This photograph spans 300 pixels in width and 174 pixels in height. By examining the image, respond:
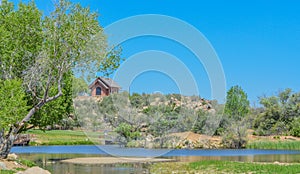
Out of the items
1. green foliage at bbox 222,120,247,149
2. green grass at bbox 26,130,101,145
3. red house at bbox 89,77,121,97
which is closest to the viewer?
green foliage at bbox 222,120,247,149

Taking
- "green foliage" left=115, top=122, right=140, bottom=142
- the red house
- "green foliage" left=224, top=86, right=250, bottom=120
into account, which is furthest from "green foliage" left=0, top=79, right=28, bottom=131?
the red house

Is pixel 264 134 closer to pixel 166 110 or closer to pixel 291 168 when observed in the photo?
pixel 166 110

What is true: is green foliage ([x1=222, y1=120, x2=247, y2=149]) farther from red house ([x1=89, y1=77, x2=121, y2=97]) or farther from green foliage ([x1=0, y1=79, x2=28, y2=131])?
green foliage ([x1=0, y1=79, x2=28, y2=131])

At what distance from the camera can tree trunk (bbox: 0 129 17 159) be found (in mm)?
27906

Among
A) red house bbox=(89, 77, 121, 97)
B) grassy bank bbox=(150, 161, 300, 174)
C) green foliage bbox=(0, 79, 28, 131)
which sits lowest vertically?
grassy bank bbox=(150, 161, 300, 174)

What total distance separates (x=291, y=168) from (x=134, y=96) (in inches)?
1723

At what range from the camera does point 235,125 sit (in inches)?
2564

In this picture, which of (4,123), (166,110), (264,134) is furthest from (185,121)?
(4,123)

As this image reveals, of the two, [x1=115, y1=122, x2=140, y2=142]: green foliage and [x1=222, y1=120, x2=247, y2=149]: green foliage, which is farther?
[x1=222, y1=120, x2=247, y2=149]: green foliage

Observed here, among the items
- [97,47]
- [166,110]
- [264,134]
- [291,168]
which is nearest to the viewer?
[291,168]

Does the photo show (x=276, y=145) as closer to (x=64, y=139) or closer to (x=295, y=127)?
(x=295, y=127)

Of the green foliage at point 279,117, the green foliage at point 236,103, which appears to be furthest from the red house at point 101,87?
the green foliage at point 279,117

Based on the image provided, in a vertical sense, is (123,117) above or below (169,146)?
above

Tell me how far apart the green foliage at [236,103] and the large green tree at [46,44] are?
52.2m
